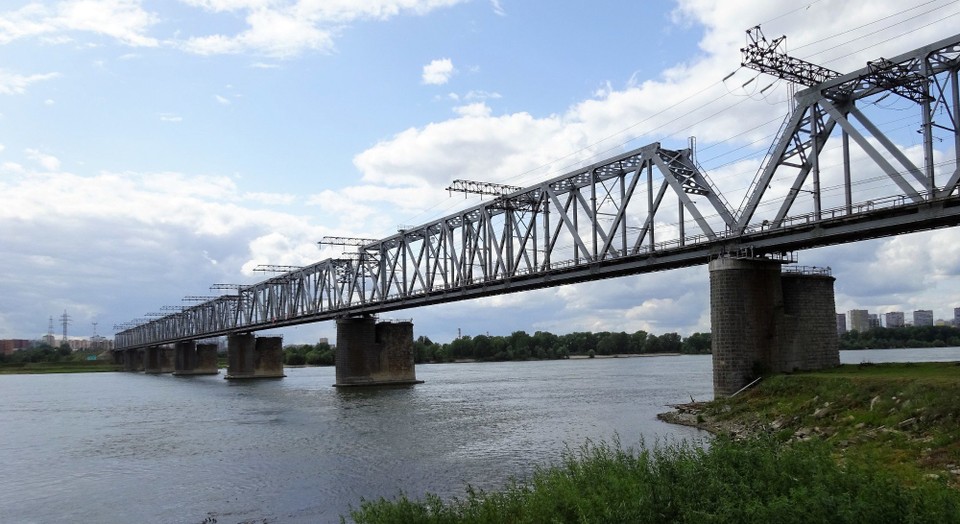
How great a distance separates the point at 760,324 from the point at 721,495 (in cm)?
3017

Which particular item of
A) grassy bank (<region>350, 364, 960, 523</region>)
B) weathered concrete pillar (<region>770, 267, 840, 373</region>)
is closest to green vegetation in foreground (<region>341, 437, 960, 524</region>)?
grassy bank (<region>350, 364, 960, 523</region>)

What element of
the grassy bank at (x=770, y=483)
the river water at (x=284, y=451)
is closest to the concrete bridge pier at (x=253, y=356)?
the river water at (x=284, y=451)

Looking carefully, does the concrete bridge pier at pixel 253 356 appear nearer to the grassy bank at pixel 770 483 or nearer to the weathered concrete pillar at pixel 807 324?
the weathered concrete pillar at pixel 807 324

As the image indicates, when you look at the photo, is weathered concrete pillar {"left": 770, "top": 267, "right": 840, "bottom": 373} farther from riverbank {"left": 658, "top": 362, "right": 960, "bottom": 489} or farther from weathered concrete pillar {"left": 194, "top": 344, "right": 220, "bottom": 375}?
weathered concrete pillar {"left": 194, "top": 344, "right": 220, "bottom": 375}

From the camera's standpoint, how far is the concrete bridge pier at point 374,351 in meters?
99.3

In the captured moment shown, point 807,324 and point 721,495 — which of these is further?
point 807,324

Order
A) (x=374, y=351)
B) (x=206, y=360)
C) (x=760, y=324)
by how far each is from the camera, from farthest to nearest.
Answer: (x=206, y=360) → (x=374, y=351) → (x=760, y=324)

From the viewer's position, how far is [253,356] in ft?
486

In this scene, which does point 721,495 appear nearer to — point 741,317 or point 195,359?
point 741,317

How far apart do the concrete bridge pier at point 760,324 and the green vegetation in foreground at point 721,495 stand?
76.5 feet

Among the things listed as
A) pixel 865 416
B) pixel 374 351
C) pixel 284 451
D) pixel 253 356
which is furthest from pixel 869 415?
pixel 253 356

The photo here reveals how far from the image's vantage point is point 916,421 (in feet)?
81.4

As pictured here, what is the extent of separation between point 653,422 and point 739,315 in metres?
7.97

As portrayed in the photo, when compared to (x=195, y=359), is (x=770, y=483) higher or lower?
higher
